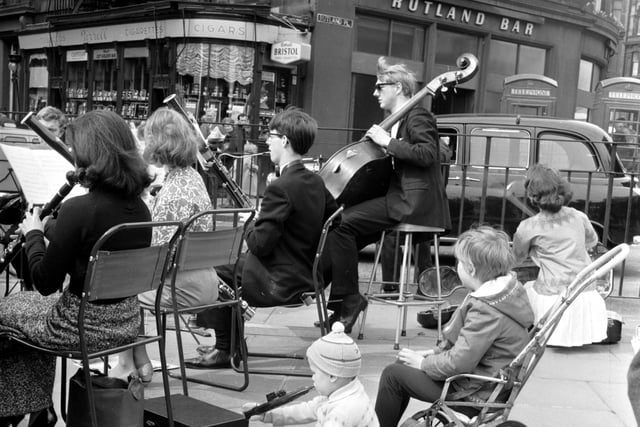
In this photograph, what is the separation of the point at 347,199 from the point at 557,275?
5.43ft

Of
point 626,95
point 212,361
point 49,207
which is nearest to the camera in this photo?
point 49,207

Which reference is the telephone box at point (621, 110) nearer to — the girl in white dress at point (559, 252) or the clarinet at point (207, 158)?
the girl in white dress at point (559, 252)

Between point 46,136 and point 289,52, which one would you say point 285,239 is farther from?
point 289,52

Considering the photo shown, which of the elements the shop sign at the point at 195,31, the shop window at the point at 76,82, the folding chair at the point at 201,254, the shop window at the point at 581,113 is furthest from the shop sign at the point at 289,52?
the folding chair at the point at 201,254

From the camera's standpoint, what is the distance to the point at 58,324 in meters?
3.43

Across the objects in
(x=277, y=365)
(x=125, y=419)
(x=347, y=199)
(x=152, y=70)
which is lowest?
(x=277, y=365)

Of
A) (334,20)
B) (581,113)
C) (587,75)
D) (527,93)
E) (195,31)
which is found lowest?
(581,113)

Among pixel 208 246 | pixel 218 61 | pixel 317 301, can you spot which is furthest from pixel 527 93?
pixel 208 246

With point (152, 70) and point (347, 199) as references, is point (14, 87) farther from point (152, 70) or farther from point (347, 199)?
point (347, 199)

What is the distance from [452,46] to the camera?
68.0 ft

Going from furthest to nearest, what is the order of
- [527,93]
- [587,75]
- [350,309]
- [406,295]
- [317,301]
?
[587,75] < [527,93] < [406,295] < [350,309] < [317,301]

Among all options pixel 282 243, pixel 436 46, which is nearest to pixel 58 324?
pixel 282 243

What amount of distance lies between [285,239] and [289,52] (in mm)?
12520

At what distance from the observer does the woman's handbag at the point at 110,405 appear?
11.1 ft
